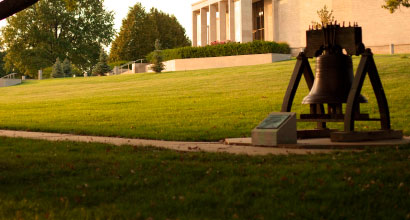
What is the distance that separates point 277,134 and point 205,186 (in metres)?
3.62

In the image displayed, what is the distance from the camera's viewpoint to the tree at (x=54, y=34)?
67812 millimetres

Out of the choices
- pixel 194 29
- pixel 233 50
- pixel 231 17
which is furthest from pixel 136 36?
pixel 233 50

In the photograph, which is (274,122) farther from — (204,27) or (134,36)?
(134,36)

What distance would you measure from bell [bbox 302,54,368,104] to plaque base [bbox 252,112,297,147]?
0.80 meters

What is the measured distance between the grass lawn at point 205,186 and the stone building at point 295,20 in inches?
1393

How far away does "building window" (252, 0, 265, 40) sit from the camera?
5438 cm

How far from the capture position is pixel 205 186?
5.73m

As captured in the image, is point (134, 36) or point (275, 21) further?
point (134, 36)

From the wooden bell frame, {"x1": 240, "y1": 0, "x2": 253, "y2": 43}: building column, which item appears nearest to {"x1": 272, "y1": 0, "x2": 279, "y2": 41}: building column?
{"x1": 240, "y1": 0, "x2": 253, "y2": 43}: building column

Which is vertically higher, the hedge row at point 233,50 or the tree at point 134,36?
the tree at point 134,36

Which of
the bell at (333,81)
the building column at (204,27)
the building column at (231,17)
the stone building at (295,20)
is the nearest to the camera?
the bell at (333,81)

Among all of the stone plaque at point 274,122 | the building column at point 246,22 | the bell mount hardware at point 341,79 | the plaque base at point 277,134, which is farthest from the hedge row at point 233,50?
the plaque base at point 277,134

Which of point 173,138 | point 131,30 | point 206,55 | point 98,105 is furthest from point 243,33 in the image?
point 173,138

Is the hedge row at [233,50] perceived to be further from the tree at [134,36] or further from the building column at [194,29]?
the tree at [134,36]
